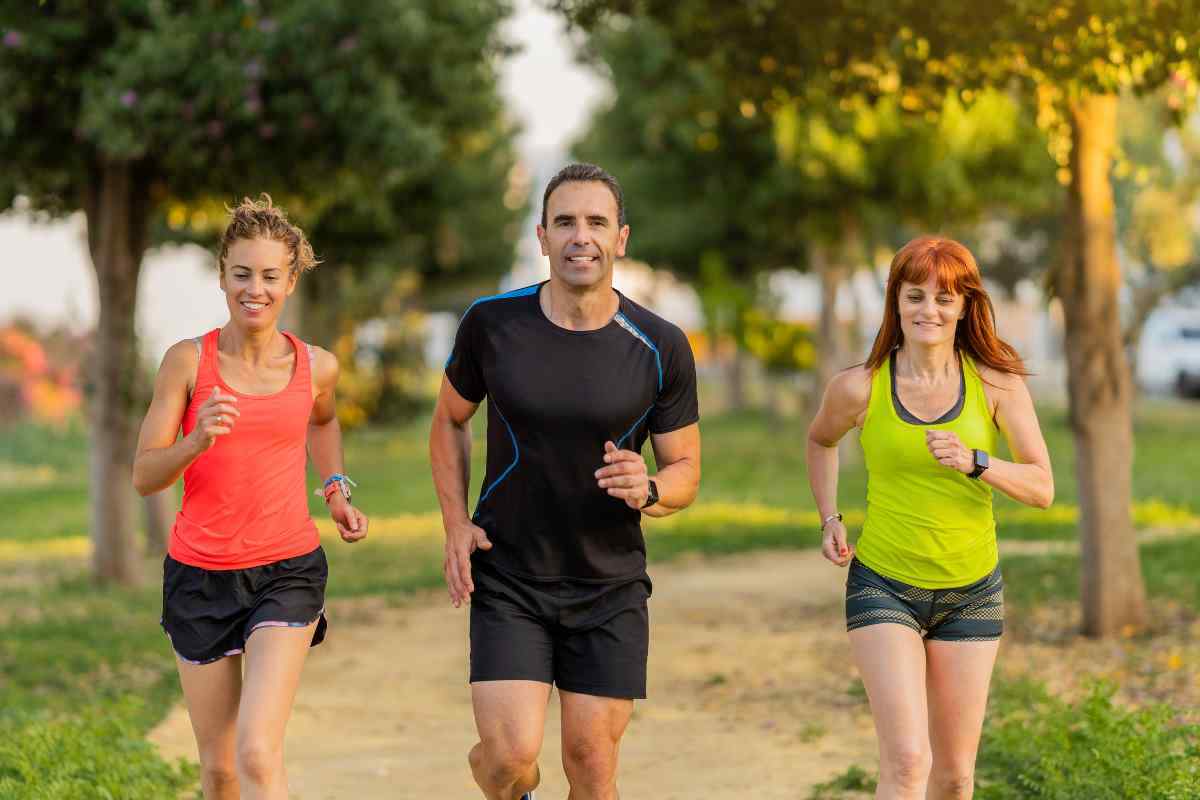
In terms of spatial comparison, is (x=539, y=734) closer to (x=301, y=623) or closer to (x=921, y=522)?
(x=301, y=623)

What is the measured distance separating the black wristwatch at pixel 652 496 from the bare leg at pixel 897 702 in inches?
28.4

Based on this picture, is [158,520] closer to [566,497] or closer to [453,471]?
[453,471]

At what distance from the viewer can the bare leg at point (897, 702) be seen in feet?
14.6

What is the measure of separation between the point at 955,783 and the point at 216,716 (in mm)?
2185

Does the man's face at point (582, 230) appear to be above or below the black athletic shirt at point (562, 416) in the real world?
above

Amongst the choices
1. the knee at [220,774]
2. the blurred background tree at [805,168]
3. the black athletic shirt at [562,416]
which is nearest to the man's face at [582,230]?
the black athletic shirt at [562,416]

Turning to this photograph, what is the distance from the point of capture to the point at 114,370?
1201 centimetres

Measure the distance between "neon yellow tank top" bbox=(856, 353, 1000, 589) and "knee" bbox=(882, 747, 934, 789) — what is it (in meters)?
0.49

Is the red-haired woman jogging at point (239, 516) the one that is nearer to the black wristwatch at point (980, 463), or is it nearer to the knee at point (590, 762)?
the knee at point (590, 762)

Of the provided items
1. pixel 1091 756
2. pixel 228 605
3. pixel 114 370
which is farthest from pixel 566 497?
pixel 114 370

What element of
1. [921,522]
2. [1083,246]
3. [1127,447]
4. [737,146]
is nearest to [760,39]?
[1083,246]

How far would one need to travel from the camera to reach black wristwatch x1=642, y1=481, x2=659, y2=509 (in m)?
4.54

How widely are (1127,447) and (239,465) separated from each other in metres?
6.32

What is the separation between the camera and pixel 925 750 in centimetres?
446
